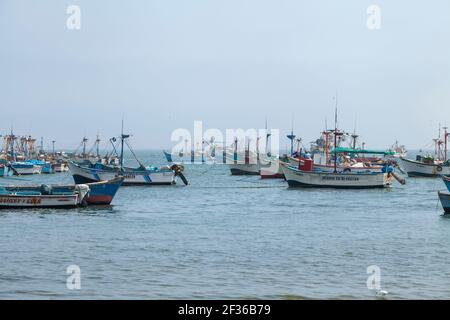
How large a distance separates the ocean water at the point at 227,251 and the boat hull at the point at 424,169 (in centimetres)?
4150

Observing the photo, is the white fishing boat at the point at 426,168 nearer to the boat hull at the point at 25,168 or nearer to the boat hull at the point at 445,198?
the boat hull at the point at 445,198

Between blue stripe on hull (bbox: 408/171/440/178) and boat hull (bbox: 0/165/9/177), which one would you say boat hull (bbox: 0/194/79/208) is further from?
blue stripe on hull (bbox: 408/171/440/178)

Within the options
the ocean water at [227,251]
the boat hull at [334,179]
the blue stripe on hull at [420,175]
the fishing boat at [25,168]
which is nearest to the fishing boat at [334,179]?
the boat hull at [334,179]

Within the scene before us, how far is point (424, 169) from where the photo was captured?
93812 mm

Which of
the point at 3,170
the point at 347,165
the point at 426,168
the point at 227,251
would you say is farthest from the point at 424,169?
the point at 227,251

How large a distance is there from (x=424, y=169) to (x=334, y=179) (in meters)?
29.0

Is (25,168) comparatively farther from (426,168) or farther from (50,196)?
(50,196)

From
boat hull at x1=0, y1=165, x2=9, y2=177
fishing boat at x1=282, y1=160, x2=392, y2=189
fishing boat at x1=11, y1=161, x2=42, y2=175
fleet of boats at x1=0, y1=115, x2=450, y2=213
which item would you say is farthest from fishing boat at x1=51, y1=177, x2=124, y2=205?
fishing boat at x1=11, y1=161, x2=42, y2=175

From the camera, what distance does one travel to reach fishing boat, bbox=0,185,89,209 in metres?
44.2

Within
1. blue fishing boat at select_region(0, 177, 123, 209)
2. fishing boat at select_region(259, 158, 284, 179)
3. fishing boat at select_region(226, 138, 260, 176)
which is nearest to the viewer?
blue fishing boat at select_region(0, 177, 123, 209)

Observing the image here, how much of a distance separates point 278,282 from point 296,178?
154 ft

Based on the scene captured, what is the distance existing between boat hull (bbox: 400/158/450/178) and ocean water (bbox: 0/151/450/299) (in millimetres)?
41498

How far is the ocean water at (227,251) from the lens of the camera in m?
22.5
